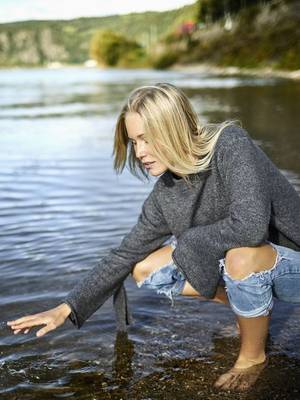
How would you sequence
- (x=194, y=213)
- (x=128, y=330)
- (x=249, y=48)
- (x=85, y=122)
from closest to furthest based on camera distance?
(x=194, y=213)
(x=128, y=330)
(x=85, y=122)
(x=249, y=48)

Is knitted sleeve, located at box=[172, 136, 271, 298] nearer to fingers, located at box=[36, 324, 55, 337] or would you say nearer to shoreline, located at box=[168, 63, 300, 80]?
fingers, located at box=[36, 324, 55, 337]

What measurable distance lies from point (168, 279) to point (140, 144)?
73 cm

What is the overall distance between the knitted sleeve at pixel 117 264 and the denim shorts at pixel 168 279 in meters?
0.11

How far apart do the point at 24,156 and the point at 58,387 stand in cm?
792

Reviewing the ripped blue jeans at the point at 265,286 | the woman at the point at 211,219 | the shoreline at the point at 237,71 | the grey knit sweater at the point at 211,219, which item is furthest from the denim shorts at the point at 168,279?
the shoreline at the point at 237,71

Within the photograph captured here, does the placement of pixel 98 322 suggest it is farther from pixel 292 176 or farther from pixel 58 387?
pixel 292 176

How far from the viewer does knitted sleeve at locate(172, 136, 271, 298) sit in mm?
2598

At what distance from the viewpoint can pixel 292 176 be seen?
7.74m

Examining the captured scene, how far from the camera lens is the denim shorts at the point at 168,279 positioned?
307 cm

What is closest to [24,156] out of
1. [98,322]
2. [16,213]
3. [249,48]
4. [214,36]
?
[16,213]

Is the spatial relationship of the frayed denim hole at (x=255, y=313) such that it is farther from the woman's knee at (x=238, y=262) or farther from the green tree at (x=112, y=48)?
the green tree at (x=112, y=48)

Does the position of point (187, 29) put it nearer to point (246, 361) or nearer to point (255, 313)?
point (246, 361)

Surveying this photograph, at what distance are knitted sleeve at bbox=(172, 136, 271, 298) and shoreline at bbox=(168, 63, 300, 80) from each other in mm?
32644

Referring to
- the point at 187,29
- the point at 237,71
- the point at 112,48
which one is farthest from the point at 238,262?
the point at 112,48
